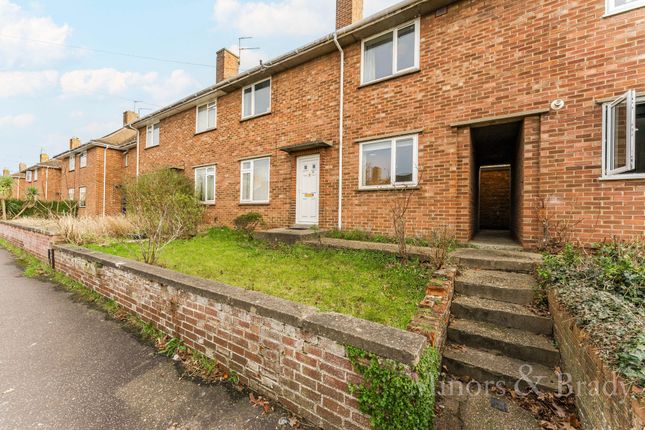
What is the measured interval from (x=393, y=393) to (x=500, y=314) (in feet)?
6.71

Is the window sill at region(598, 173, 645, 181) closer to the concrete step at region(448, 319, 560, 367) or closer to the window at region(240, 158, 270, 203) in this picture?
the concrete step at region(448, 319, 560, 367)

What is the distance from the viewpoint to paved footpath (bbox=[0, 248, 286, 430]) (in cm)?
221

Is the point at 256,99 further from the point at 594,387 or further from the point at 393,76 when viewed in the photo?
the point at 594,387

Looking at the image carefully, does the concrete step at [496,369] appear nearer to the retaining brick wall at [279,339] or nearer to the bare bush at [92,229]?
the retaining brick wall at [279,339]

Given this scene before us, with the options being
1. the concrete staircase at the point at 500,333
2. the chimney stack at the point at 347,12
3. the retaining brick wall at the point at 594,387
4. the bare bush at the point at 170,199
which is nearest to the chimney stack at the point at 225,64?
the bare bush at the point at 170,199

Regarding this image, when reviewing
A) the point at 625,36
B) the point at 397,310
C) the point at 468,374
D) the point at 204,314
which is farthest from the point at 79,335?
the point at 625,36

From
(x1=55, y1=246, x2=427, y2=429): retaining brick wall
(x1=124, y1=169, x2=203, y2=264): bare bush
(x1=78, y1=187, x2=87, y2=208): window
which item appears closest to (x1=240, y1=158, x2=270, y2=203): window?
(x1=124, y1=169, x2=203, y2=264): bare bush

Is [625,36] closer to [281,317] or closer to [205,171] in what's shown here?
[281,317]

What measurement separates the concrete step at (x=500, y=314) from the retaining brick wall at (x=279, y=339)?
65.6 inches

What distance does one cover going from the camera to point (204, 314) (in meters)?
2.98

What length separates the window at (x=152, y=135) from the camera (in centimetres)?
1468

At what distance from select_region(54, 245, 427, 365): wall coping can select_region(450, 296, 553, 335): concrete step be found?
1.66 metres

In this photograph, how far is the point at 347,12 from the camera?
27.4 ft

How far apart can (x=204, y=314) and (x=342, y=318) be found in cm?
166
